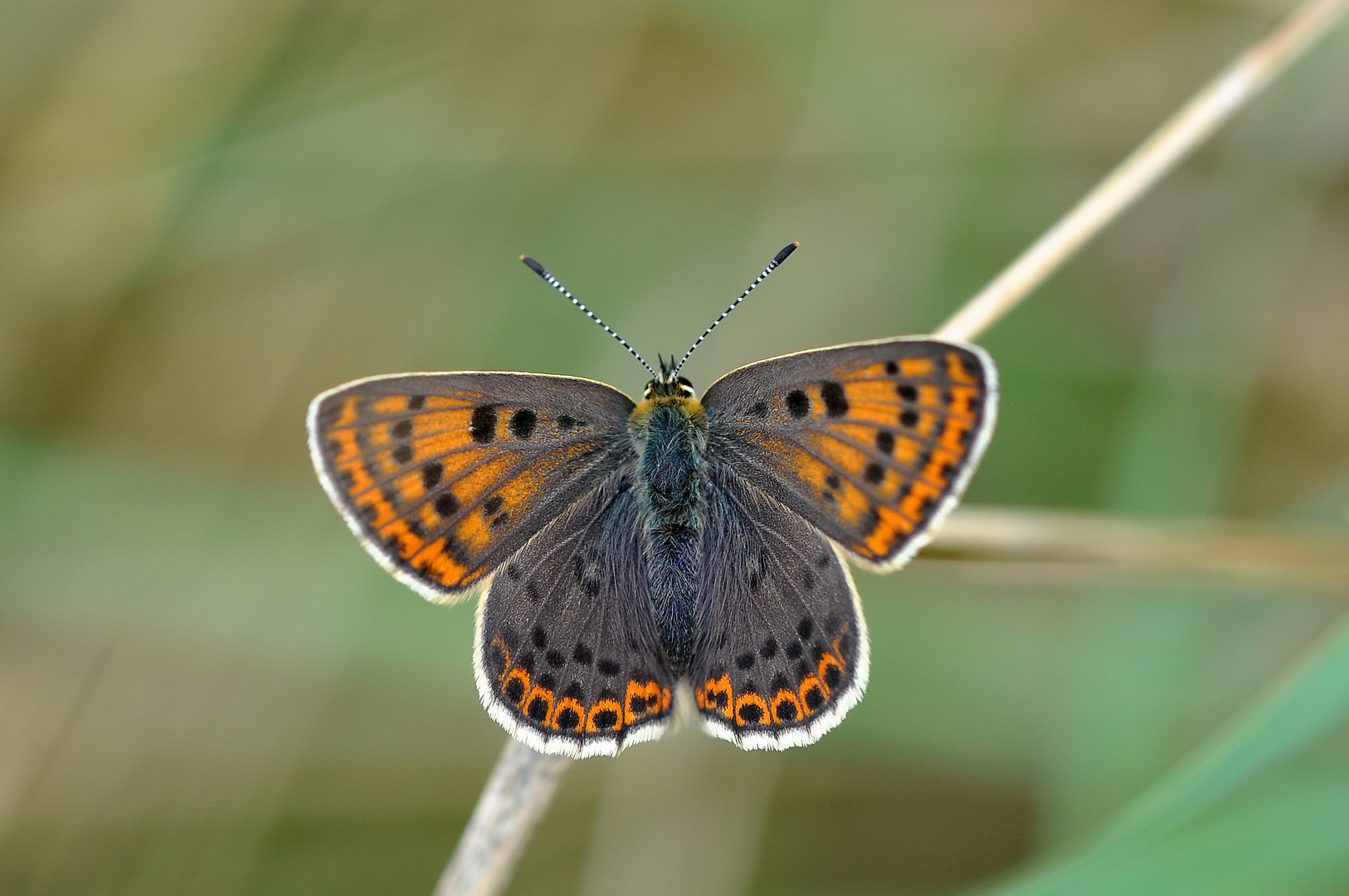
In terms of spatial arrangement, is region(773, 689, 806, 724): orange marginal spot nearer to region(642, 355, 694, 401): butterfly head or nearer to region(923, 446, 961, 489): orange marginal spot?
region(923, 446, 961, 489): orange marginal spot

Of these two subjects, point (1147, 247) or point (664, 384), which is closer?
point (664, 384)

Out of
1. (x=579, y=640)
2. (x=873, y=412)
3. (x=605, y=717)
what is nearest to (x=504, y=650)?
(x=579, y=640)

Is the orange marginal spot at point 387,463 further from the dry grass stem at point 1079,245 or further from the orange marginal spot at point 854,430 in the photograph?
the orange marginal spot at point 854,430

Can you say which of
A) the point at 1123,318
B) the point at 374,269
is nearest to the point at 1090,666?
the point at 1123,318

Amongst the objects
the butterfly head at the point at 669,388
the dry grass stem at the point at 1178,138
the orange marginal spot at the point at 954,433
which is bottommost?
the orange marginal spot at the point at 954,433

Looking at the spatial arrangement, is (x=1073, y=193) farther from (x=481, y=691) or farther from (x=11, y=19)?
(x=11, y=19)

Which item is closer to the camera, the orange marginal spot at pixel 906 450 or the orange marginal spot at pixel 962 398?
the orange marginal spot at pixel 962 398

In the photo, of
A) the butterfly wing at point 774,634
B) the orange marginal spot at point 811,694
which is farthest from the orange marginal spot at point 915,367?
the orange marginal spot at point 811,694

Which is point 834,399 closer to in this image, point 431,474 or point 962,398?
point 962,398
